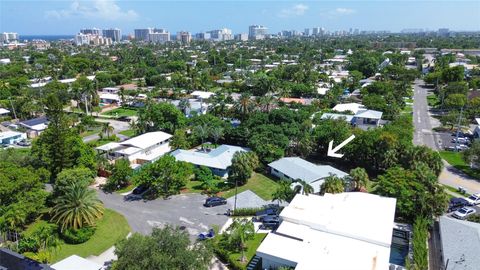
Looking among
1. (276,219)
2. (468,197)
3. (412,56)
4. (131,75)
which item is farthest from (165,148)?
(412,56)

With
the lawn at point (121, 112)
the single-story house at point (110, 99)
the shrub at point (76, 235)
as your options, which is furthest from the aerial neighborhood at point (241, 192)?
the single-story house at point (110, 99)

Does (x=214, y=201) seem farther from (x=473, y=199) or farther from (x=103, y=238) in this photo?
(x=473, y=199)

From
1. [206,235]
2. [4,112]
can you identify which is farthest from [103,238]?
[4,112]

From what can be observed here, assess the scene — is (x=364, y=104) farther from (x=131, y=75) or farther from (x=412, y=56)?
(x=412, y=56)

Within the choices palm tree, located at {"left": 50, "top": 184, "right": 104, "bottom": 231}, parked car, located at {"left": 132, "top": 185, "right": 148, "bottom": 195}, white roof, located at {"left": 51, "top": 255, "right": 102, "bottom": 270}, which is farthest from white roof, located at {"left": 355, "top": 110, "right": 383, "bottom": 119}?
white roof, located at {"left": 51, "top": 255, "right": 102, "bottom": 270}

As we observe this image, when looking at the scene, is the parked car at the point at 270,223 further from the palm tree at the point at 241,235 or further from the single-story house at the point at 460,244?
the single-story house at the point at 460,244

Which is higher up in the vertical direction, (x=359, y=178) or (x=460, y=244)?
(x=359, y=178)
